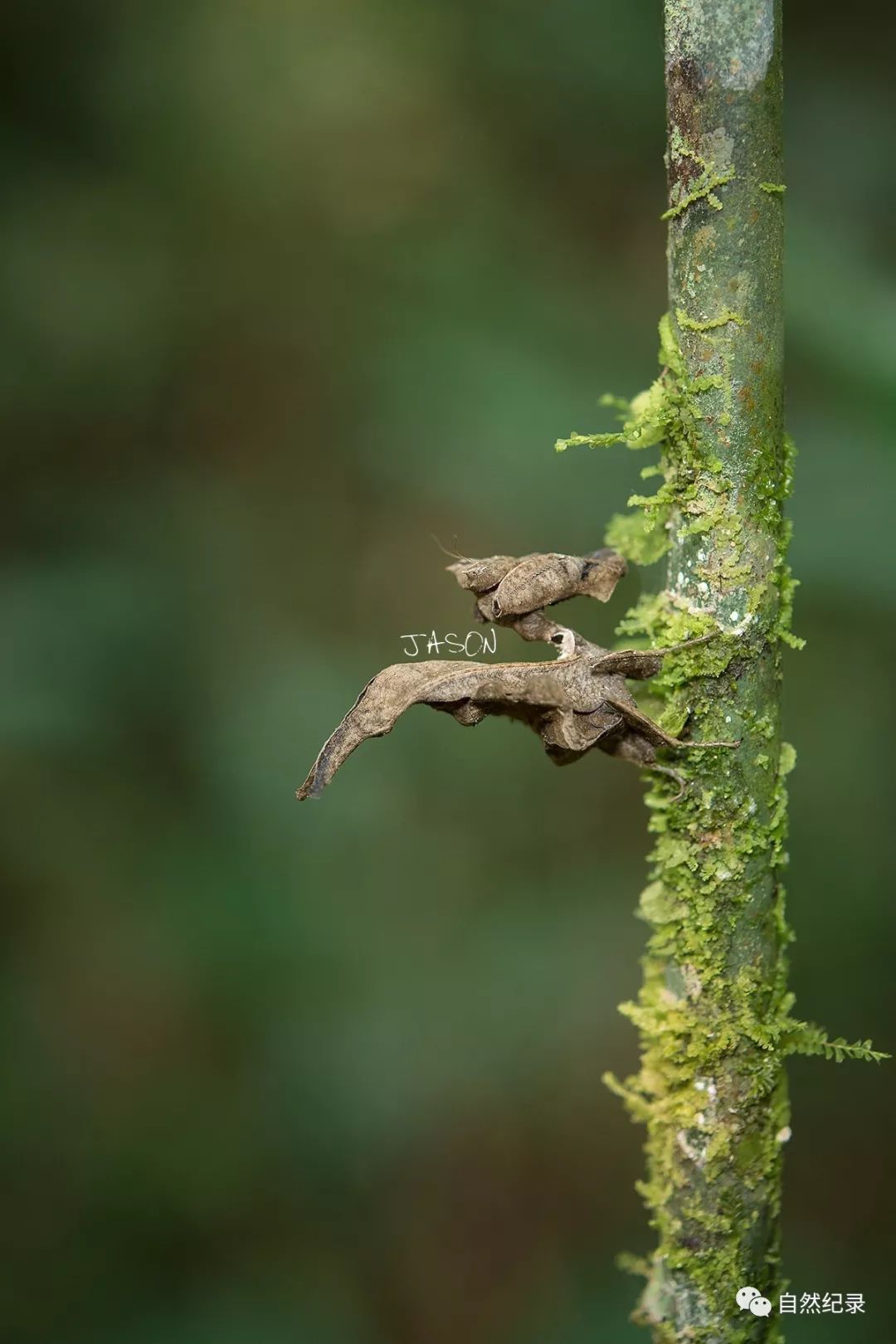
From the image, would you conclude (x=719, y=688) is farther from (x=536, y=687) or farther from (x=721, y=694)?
(x=536, y=687)

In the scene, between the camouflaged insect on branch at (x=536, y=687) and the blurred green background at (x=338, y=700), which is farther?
the blurred green background at (x=338, y=700)

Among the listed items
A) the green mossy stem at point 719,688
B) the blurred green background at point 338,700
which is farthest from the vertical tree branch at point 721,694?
the blurred green background at point 338,700

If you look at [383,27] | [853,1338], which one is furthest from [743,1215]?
[383,27]

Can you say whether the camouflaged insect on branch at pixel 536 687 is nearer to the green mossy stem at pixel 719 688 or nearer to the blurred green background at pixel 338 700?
the green mossy stem at pixel 719 688

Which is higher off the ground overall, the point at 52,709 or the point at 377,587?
the point at 377,587

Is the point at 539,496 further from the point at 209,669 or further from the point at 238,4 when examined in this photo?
the point at 238,4

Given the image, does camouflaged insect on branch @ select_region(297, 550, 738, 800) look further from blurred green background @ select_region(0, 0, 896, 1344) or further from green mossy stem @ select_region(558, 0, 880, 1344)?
blurred green background @ select_region(0, 0, 896, 1344)
